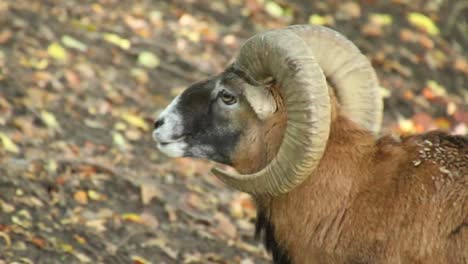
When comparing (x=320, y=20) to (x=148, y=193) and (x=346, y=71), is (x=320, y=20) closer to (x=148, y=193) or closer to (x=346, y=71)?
(x=148, y=193)

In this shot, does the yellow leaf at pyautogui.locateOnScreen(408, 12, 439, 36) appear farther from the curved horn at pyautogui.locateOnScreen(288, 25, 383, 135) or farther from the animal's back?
the animal's back

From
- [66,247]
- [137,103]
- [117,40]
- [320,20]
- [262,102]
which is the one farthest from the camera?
[320,20]

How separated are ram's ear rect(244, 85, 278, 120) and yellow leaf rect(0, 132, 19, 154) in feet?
13.2

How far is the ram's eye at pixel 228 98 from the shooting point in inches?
322

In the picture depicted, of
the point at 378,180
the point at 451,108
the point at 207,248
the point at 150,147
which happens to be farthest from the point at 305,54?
the point at 451,108

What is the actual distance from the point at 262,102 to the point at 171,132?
839 mm

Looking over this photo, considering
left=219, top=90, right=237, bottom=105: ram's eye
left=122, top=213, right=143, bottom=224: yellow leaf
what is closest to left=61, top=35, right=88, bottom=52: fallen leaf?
left=122, top=213, right=143, bottom=224: yellow leaf

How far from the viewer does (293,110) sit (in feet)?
24.6

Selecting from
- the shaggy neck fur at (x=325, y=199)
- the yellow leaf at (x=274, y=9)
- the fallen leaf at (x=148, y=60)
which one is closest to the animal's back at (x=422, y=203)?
the shaggy neck fur at (x=325, y=199)

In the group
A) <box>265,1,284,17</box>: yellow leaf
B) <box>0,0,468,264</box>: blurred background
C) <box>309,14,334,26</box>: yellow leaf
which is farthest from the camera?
<box>265,1,284,17</box>: yellow leaf

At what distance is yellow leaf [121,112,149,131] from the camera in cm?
1287

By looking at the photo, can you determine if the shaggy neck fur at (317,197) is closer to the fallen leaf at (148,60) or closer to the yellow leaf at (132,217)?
the yellow leaf at (132,217)

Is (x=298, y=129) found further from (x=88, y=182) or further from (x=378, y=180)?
(x=88, y=182)

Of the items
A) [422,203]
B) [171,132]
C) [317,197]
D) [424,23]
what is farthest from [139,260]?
[424,23]
